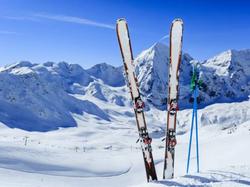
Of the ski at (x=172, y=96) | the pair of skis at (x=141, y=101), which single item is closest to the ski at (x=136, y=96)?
the pair of skis at (x=141, y=101)

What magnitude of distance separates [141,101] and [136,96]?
9.9 inches

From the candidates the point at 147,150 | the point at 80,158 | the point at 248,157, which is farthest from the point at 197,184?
the point at 80,158

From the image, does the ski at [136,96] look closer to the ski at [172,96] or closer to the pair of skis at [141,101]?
the pair of skis at [141,101]

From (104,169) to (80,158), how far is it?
11.9ft

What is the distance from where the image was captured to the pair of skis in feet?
48.0

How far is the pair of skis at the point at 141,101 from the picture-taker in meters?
14.6

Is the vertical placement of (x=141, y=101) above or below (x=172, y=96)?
below

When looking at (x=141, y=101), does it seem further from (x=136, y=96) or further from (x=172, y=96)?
(x=172, y=96)

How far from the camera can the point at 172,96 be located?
14750mm

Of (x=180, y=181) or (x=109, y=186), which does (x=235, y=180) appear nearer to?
(x=180, y=181)

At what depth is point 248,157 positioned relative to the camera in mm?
28859

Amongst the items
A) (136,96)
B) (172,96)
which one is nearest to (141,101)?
(136,96)

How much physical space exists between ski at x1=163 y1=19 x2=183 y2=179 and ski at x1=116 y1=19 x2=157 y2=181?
0.57m

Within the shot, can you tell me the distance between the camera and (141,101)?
1471cm
